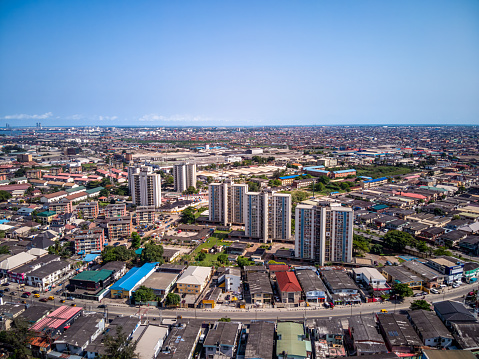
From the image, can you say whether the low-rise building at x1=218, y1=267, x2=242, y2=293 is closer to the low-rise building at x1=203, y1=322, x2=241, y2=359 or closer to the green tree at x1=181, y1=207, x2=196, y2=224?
the low-rise building at x1=203, y1=322, x2=241, y2=359

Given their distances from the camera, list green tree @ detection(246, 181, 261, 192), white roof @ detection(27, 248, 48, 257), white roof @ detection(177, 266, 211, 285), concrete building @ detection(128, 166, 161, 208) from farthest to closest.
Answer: green tree @ detection(246, 181, 261, 192), concrete building @ detection(128, 166, 161, 208), white roof @ detection(27, 248, 48, 257), white roof @ detection(177, 266, 211, 285)

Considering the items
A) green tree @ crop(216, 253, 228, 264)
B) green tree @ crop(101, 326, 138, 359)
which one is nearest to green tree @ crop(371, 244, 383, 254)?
green tree @ crop(216, 253, 228, 264)

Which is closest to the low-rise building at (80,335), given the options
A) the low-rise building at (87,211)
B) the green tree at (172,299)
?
the green tree at (172,299)

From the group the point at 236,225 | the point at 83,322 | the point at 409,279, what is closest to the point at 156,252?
the point at 83,322

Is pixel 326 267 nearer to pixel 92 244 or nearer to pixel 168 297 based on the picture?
pixel 168 297

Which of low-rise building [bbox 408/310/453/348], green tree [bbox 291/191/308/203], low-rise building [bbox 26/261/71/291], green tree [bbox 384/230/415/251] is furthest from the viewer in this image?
green tree [bbox 291/191/308/203]

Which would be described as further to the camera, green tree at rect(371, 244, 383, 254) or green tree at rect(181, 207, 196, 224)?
green tree at rect(181, 207, 196, 224)

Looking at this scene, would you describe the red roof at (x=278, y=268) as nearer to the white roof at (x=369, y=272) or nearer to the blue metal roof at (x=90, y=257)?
the white roof at (x=369, y=272)
